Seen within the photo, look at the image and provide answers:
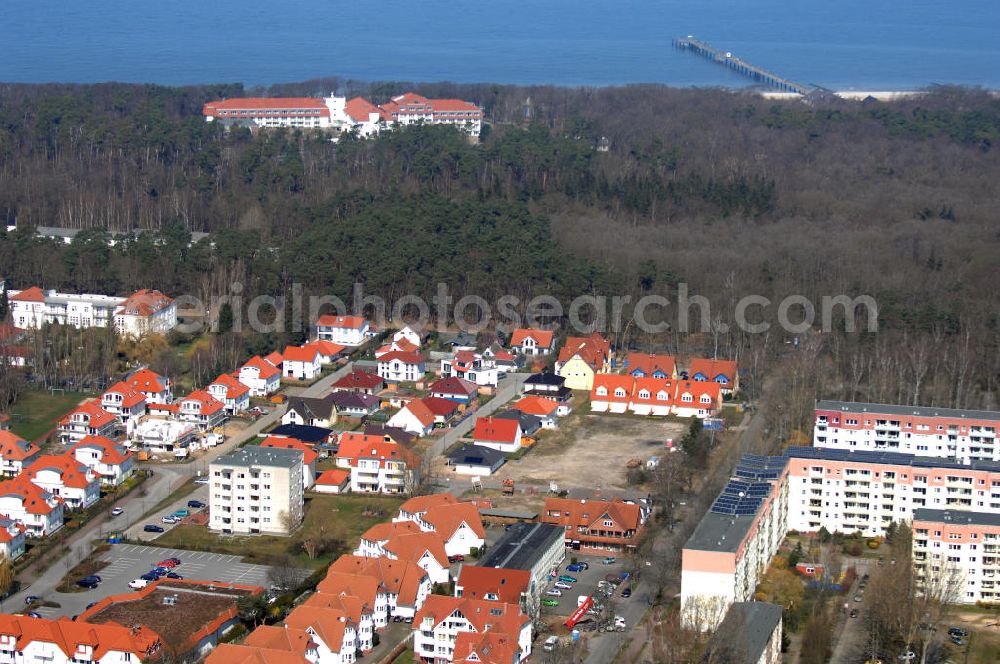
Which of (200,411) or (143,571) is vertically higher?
(200,411)

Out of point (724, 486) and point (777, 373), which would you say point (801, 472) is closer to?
point (724, 486)

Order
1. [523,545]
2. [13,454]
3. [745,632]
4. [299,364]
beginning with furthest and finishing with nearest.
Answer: [299,364]
[13,454]
[523,545]
[745,632]

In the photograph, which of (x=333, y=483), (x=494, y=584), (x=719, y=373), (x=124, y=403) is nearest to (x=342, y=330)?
(x=124, y=403)

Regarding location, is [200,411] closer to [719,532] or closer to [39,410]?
[39,410]

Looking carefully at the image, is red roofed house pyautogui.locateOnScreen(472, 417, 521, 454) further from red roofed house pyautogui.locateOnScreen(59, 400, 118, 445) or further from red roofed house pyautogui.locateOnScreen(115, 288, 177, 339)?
red roofed house pyautogui.locateOnScreen(115, 288, 177, 339)

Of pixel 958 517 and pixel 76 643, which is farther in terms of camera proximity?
pixel 958 517

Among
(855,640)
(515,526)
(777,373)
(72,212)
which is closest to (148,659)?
(515,526)
